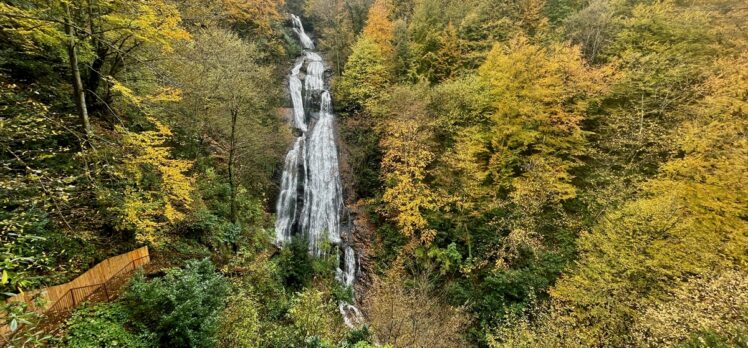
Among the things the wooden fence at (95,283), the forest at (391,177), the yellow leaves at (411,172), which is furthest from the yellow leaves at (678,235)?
the wooden fence at (95,283)

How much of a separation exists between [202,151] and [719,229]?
23.7 m

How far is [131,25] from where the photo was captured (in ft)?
28.0

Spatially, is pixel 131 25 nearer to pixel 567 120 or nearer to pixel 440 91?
pixel 440 91

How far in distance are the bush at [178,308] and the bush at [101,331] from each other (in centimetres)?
31

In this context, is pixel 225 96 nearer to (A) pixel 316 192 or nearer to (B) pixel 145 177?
(B) pixel 145 177

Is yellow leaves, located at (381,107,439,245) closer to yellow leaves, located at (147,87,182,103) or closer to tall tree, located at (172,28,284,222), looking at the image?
tall tree, located at (172,28,284,222)

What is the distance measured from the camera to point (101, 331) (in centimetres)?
698

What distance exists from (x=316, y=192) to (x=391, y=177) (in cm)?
662

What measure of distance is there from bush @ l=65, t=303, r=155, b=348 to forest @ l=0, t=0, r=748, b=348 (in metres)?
0.05

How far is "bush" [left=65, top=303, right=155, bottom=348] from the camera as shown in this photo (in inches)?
264

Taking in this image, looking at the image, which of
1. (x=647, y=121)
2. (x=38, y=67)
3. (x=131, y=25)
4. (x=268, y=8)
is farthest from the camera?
(x=268, y=8)

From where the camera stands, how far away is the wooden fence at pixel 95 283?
7.19m

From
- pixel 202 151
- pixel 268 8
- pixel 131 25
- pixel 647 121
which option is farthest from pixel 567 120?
pixel 268 8

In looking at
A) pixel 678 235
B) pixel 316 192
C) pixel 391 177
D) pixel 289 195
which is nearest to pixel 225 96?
pixel 289 195
